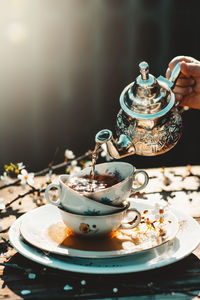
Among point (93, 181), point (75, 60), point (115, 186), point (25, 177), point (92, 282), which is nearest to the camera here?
point (92, 282)

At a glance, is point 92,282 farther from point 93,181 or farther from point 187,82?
point 187,82

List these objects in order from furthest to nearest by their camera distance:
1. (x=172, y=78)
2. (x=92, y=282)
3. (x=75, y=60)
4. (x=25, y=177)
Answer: (x=75, y=60) < (x=25, y=177) < (x=172, y=78) < (x=92, y=282)

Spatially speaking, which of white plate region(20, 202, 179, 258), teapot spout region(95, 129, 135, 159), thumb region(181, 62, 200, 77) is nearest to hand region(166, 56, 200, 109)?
thumb region(181, 62, 200, 77)

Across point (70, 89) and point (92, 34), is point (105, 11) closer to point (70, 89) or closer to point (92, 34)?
point (92, 34)

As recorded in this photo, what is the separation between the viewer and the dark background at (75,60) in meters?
3.62

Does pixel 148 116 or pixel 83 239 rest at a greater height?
pixel 148 116

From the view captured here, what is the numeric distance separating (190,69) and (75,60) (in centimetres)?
258

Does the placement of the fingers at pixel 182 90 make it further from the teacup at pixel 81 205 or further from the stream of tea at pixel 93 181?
the teacup at pixel 81 205

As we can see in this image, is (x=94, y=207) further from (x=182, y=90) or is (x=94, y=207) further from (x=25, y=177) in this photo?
(x=182, y=90)

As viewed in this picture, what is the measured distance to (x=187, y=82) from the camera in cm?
140

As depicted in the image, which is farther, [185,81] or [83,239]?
[185,81]

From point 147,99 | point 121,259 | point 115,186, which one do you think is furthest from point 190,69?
point 121,259

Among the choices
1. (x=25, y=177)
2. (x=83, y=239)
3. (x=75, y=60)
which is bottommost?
(x=75, y=60)

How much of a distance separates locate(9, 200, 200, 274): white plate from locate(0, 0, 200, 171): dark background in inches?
104
